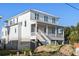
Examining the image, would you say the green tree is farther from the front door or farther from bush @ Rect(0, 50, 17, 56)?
bush @ Rect(0, 50, 17, 56)

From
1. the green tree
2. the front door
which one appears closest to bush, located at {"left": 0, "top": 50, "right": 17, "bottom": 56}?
the front door

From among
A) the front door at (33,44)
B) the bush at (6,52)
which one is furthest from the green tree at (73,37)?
the bush at (6,52)

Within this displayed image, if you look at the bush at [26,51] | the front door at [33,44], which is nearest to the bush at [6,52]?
the bush at [26,51]

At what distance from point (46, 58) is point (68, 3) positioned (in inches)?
30.8

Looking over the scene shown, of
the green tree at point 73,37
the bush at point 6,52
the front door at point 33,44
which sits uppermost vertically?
the green tree at point 73,37

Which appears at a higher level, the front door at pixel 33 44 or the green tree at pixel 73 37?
the green tree at pixel 73 37

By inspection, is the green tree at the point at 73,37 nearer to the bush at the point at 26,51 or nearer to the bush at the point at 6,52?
the bush at the point at 26,51

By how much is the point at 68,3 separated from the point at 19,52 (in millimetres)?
916

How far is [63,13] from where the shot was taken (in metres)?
167

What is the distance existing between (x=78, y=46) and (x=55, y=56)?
331mm

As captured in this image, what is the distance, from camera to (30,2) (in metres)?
167

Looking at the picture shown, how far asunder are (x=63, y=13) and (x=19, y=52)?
30.6 inches

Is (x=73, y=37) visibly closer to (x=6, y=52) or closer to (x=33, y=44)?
(x=33, y=44)

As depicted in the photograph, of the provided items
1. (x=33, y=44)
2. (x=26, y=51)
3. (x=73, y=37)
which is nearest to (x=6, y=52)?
(x=26, y=51)
